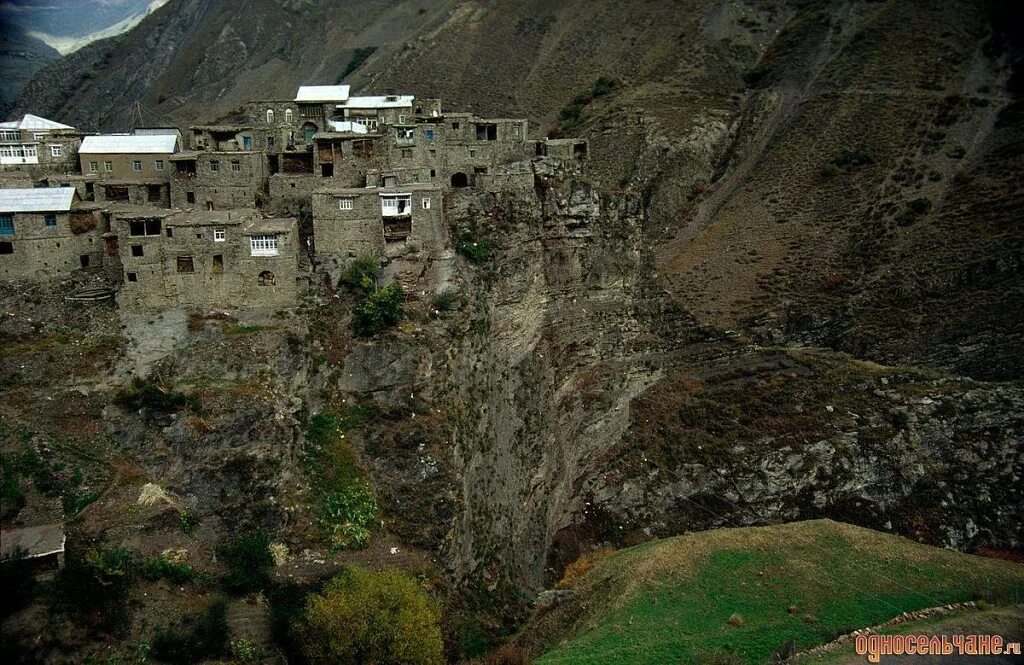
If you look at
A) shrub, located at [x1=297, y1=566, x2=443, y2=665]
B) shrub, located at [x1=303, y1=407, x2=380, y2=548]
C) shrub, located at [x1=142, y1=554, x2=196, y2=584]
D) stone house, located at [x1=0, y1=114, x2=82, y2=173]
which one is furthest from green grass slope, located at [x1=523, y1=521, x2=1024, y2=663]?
stone house, located at [x1=0, y1=114, x2=82, y2=173]

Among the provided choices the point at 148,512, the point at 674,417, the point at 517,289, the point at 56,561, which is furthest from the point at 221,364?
the point at 674,417

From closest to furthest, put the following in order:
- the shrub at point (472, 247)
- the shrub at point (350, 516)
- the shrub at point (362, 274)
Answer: the shrub at point (350, 516)
the shrub at point (362, 274)
the shrub at point (472, 247)

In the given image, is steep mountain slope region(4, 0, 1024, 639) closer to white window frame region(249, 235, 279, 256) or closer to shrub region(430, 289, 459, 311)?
shrub region(430, 289, 459, 311)

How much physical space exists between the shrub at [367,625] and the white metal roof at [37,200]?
68.2ft

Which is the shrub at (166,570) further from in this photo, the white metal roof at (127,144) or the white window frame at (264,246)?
the white metal roof at (127,144)

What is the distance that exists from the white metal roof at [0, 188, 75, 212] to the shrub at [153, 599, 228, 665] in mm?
19167

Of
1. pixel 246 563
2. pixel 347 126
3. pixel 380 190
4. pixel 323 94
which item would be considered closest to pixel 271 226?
pixel 380 190

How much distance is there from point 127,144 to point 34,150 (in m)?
4.60

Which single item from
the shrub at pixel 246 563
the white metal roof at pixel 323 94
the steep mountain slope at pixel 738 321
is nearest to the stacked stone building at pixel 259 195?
the white metal roof at pixel 323 94

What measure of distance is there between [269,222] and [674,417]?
22.5 m

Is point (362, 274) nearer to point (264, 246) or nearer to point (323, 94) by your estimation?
point (264, 246)

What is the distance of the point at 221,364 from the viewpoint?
36844mm

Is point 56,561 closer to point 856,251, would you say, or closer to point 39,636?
point 39,636

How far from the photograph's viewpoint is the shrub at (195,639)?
30016 millimetres
